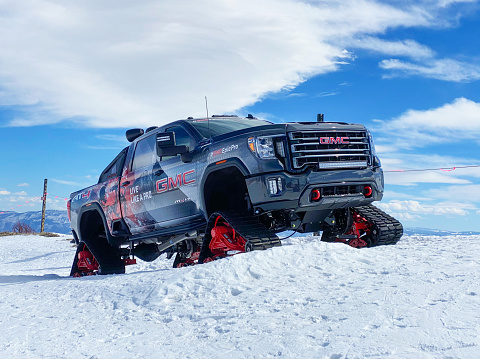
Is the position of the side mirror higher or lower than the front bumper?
higher

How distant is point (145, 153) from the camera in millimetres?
7910

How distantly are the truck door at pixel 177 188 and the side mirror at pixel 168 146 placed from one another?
0.84 feet

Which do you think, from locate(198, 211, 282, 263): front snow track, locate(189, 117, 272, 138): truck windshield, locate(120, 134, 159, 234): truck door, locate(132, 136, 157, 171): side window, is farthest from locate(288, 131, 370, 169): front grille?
locate(132, 136, 157, 171): side window

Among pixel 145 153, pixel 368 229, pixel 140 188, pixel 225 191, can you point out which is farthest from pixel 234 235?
pixel 145 153

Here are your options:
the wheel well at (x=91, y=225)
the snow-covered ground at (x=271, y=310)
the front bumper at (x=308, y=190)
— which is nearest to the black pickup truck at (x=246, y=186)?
the front bumper at (x=308, y=190)

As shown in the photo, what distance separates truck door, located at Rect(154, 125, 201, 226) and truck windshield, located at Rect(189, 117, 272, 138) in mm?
216

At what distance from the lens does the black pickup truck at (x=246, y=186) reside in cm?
563

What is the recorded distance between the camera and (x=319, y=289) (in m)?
4.09

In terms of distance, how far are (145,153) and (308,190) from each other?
11.0ft

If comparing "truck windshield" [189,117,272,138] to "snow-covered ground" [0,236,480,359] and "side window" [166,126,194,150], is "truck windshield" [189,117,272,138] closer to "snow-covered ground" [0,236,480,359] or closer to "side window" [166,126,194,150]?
"side window" [166,126,194,150]

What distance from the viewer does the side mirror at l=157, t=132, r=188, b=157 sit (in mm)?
6355

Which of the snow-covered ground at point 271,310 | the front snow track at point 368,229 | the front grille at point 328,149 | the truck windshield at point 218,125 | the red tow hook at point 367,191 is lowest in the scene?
the snow-covered ground at point 271,310

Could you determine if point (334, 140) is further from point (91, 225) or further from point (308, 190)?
point (91, 225)

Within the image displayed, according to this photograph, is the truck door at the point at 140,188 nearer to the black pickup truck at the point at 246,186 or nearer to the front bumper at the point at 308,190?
the black pickup truck at the point at 246,186
